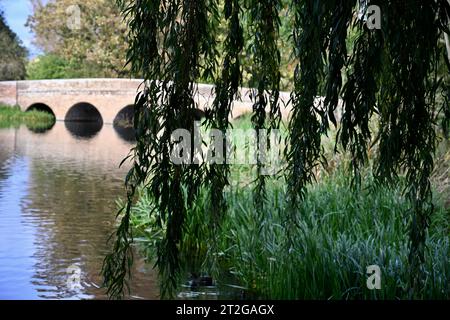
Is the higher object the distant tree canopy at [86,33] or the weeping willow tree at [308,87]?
the distant tree canopy at [86,33]

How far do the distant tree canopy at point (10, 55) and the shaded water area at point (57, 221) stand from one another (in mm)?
18253

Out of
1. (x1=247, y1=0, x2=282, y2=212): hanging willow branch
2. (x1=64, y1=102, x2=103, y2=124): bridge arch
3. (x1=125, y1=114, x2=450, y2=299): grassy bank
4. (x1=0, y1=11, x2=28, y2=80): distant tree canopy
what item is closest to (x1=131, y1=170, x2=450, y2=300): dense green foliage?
(x1=125, y1=114, x2=450, y2=299): grassy bank

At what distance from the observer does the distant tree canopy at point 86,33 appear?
33.5 m

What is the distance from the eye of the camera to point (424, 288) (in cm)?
463

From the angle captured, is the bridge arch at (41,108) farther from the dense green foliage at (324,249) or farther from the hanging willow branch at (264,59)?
the hanging willow branch at (264,59)

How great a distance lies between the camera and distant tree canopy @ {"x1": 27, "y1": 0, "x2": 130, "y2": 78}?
3353cm

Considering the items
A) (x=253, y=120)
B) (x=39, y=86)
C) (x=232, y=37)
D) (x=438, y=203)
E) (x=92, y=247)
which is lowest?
(x=92, y=247)

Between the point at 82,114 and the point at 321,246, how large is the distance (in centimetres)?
3258

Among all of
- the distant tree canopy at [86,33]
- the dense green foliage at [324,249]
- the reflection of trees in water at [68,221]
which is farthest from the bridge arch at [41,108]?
the dense green foliage at [324,249]

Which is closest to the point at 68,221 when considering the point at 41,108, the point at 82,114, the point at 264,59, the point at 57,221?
the point at 57,221

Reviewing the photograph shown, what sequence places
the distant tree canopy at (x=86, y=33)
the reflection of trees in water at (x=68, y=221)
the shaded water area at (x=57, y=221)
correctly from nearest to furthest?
1. the shaded water area at (x=57, y=221)
2. the reflection of trees in water at (x=68, y=221)
3. the distant tree canopy at (x=86, y=33)
